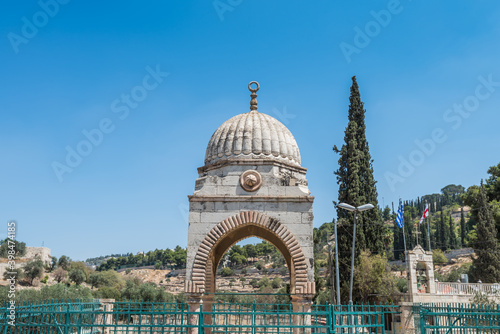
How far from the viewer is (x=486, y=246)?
103ft

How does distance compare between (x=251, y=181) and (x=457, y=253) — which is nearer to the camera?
(x=251, y=181)

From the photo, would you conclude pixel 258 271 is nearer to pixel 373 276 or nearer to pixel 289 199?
pixel 373 276

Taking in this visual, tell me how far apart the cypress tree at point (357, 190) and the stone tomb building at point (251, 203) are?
15.6 metres

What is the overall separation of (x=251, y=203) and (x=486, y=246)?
28381 mm

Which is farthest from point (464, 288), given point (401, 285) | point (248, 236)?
point (248, 236)

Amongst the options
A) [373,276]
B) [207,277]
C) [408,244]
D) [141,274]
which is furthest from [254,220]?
[141,274]

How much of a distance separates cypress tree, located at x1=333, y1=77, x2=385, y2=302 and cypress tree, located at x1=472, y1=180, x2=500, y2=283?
1065 cm

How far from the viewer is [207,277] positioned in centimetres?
1305

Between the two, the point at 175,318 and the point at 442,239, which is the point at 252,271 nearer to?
the point at 442,239

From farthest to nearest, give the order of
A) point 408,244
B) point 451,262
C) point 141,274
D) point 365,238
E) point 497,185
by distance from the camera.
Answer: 1. point 141,274
2. point 408,244
3. point 451,262
4. point 497,185
5. point 365,238

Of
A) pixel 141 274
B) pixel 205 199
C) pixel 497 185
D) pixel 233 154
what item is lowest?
pixel 141 274

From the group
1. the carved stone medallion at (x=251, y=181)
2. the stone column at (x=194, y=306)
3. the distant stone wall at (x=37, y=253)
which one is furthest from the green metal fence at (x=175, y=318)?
the distant stone wall at (x=37, y=253)

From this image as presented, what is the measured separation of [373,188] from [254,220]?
19.1m

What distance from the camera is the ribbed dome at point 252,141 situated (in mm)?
11727
